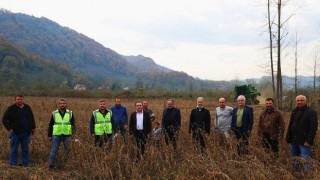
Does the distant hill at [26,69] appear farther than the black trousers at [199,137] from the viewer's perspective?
Yes

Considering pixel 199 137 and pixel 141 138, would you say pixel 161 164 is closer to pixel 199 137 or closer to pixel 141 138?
pixel 141 138

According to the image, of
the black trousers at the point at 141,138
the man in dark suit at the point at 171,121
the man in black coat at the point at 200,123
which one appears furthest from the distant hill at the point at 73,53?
the black trousers at the point at 141,138

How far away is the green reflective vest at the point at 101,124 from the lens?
810cm

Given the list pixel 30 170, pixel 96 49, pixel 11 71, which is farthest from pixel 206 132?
pixel 96 49

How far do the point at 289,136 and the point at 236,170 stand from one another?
6.47 feet

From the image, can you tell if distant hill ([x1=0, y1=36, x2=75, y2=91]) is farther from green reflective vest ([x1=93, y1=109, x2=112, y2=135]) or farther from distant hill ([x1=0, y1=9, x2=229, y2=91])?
green reflective vest ([x1=93, y1=109, x2=112, y2=135])

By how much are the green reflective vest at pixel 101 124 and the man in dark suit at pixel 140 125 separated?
50cm

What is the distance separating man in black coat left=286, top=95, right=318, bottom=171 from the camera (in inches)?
259

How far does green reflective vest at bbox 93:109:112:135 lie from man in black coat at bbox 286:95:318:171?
12.7ft

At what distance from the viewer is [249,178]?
5.19 metres

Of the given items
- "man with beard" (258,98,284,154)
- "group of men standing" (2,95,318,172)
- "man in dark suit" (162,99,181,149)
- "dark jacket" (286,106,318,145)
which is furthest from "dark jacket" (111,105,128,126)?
"dark jacket" (286,106,318,145)

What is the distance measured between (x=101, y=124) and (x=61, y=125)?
87cm

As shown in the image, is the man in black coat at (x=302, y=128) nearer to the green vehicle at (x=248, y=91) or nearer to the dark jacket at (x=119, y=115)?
the dark jacket at (x=119, y=115)

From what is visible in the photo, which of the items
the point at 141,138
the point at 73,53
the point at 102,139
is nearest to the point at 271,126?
the point at 141,138
